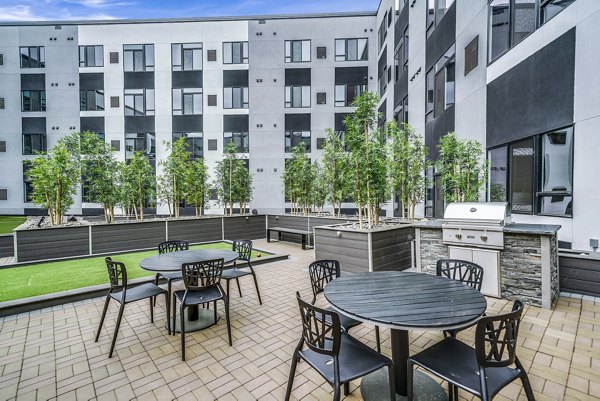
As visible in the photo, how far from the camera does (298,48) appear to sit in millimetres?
16453

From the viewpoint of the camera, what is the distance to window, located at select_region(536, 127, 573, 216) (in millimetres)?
4781

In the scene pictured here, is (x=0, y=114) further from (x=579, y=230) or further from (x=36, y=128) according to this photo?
(x=579, y=230)

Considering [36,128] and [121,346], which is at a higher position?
[36,128]

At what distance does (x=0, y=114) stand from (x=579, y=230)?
83.6ft

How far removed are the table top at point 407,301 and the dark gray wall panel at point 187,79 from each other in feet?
55.4

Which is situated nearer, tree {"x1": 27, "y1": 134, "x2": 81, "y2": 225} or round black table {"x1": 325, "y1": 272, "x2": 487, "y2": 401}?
round black table {"x1": 325, "y1": 272, "x2": 487, "y2": 401}

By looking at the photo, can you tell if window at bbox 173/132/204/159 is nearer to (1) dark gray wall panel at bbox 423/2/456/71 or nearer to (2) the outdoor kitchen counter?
(1) dark gray wall panel at bbox 423/2/456/71

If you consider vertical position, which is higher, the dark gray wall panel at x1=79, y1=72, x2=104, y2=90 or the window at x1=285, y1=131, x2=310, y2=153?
the dark gray wall panel at x1=79, y1=72, x2=104, y2=90

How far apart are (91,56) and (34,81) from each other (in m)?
3.64

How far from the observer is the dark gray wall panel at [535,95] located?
469 cm

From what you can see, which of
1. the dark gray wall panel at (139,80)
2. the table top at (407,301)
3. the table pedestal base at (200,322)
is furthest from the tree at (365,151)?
the dark gray wall panel at (139,80)

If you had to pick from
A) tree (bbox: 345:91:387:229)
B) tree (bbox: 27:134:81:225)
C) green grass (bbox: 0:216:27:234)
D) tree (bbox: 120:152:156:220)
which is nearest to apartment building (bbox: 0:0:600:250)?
green grass (bbox: 0:216:27:234)

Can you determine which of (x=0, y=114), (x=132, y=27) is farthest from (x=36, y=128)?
(x=132, y=27)

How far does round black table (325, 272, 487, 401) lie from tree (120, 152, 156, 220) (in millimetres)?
8838
